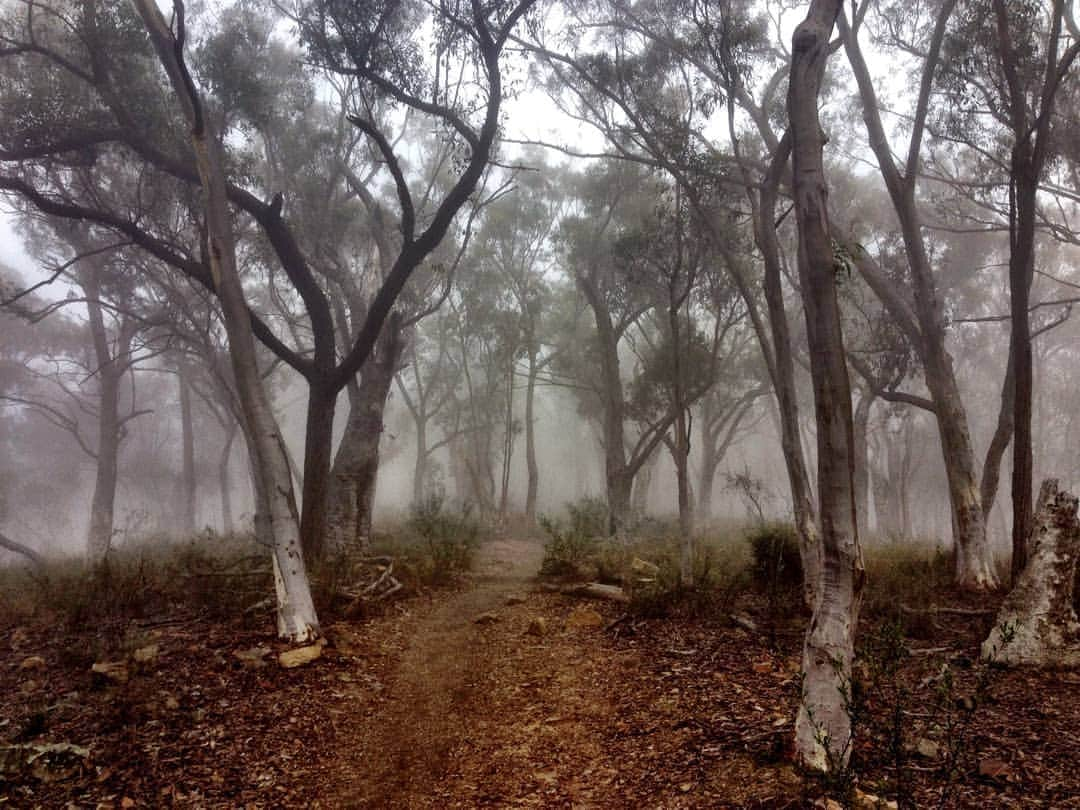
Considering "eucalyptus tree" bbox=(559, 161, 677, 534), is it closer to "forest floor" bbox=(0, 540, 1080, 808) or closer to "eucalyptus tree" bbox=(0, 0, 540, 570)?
"eucalyptus tree" bbox=(0, 0, 540, 570)

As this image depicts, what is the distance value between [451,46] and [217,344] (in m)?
13.6

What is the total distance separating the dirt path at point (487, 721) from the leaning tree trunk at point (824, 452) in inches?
54.9

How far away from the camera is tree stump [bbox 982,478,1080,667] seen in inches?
209

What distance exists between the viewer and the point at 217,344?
64.4 ft

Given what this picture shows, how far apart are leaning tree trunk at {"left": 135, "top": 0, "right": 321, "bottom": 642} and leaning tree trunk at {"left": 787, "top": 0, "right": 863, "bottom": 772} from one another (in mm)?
4481

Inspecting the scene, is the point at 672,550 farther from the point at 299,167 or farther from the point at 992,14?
the point at 299,167

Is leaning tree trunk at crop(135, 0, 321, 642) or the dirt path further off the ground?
leaning tree trunk at crop(135, 0, 321, 642)

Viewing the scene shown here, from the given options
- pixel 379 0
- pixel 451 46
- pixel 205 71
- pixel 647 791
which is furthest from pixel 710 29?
pixel 647 791

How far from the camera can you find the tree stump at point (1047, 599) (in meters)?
5.31

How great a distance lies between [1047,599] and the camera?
5414 millimetres

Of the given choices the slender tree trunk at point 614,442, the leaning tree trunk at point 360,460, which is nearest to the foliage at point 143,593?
the leaning tree trunk at point 360,460

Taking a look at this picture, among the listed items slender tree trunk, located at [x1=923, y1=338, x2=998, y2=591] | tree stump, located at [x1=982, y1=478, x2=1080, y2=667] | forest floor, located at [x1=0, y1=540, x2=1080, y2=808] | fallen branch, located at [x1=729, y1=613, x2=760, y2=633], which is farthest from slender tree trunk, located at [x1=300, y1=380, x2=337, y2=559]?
slender tree trunk, located at [x1=923, y1=338, x2=998, y2=591]

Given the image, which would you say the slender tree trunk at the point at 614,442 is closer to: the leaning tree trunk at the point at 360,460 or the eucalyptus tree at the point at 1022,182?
the leaning tree trunk at the point at 360,460

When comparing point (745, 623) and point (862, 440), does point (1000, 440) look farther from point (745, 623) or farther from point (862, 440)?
point (862, 440)
